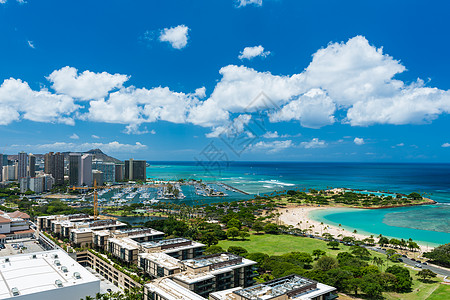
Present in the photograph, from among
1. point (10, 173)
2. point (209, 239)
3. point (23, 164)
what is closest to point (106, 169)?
point (23, 164)

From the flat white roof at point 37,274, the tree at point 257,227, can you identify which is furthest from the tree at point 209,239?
the flat white roof at point 37,274

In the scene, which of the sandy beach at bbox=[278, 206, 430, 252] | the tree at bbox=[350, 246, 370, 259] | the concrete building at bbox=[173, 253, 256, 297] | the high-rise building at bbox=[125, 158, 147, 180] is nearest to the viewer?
the concrete building at bbox=[173, 253, 256, 297]

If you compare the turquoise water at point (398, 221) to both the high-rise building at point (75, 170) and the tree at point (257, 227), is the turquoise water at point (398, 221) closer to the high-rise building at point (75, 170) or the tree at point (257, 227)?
the tree at point (257, 227)

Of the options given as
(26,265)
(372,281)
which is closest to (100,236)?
(26,265)

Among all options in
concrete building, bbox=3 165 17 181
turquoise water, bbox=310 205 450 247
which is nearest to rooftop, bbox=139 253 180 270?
turquoise water, bbox=310 205 450 247

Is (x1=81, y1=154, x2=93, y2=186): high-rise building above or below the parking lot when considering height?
above

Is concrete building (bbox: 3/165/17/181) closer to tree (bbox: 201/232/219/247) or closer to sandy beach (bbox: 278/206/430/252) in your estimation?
sandy beach (bbox: 278/206/430/252)

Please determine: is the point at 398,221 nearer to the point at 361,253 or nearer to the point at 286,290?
the point at 361,253
